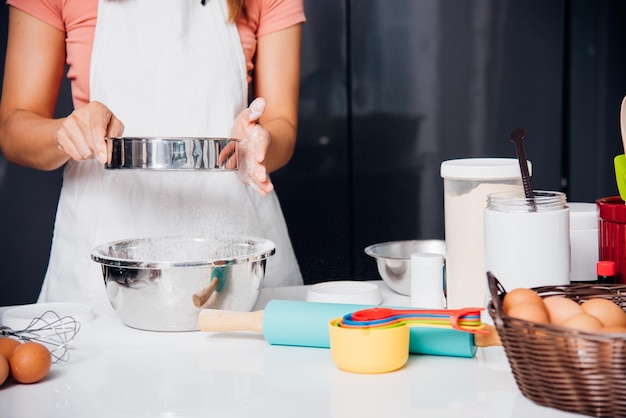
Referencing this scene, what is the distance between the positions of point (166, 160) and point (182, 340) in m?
0.26

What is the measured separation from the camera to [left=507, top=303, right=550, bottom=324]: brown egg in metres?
0.84

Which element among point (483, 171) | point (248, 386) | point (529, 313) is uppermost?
point (483, 171)

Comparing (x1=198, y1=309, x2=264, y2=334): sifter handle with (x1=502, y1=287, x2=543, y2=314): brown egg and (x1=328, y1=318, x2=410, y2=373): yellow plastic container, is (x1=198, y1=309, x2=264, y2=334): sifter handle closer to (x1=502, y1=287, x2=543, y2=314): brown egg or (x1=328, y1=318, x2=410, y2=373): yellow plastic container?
(x1=328, y1=318, x2=410, y2=373): yellow plastic container

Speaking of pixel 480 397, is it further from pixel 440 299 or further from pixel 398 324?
pixel 440 299

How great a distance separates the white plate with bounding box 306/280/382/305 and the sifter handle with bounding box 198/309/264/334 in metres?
0.15

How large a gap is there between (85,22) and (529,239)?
102 centimetres

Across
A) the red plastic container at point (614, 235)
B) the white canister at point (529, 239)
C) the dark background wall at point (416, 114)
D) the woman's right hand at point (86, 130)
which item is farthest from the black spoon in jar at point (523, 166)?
the dark background wall at point (416, 114)

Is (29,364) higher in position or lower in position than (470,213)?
lower

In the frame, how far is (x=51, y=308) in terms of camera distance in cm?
129

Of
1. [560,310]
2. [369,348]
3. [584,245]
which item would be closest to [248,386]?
[369,348]

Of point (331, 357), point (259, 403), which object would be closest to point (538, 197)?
point (331, 357)

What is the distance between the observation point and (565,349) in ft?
2.58

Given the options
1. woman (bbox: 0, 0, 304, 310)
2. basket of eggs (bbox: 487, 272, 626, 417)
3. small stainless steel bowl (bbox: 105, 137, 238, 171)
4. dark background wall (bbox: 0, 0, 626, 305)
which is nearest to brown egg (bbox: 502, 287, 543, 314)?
basket of eggs (bbox: 487, 272, 626, 417)

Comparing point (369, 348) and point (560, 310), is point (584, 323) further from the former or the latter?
point (369, 348)
